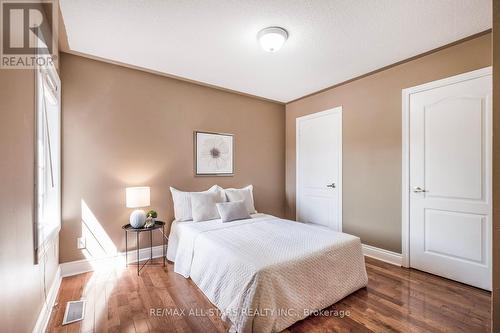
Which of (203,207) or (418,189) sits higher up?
(418,189)

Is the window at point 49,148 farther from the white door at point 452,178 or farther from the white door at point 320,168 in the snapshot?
the white door at point 452,178

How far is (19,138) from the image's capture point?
4.55 ft

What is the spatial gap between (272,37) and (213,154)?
200cm

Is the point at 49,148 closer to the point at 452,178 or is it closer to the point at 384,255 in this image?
the point at 384,255

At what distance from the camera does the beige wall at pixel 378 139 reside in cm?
271

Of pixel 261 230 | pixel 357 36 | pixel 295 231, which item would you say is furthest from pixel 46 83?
pixel 357 36

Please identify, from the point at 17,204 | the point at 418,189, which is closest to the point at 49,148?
the point at 17,204

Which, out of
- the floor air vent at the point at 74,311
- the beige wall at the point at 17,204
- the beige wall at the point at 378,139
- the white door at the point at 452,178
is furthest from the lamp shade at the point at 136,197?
the white door at the point at 452,178

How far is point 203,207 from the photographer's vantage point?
10.2ft

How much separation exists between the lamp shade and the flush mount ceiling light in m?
2.17

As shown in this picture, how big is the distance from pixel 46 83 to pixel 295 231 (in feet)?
8.93

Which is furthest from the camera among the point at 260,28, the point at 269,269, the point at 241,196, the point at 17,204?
the point at 241,196

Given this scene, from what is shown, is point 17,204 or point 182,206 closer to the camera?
point 17,204

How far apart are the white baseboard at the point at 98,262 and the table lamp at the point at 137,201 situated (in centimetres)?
54
